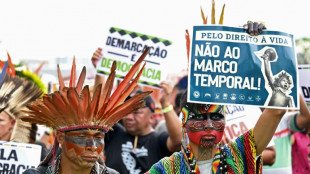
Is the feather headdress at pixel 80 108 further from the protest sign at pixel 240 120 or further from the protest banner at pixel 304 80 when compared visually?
the protest sign at pixel 240 120

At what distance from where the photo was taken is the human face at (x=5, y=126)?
737 cm

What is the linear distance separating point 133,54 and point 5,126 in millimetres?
2016

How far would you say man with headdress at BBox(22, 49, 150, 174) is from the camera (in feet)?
16.4

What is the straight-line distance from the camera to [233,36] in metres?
5.23

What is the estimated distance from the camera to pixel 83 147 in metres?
4.99

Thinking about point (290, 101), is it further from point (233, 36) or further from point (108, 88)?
point (108, 88)

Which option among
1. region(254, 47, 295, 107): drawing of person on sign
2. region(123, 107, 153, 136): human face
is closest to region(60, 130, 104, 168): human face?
Answer: region(254, 47, 295, 107): drawing of person on sign

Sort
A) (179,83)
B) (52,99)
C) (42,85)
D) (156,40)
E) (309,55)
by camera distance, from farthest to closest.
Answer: (309,55), (179,83), (156,40), (42,85), (52,99)

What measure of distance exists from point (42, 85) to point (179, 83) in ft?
12.8

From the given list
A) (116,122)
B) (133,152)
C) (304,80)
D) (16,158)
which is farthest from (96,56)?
(116,122)

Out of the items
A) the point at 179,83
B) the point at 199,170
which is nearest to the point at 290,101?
the point at 199,170

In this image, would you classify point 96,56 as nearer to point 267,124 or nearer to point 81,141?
point 81,141

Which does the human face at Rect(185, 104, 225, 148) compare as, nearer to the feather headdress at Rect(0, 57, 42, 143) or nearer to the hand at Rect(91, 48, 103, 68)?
the feather headdress at Rect(0, 57, 42, 143)

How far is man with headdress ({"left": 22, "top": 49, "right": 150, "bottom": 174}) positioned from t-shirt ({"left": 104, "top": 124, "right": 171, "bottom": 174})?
2.46 meters
